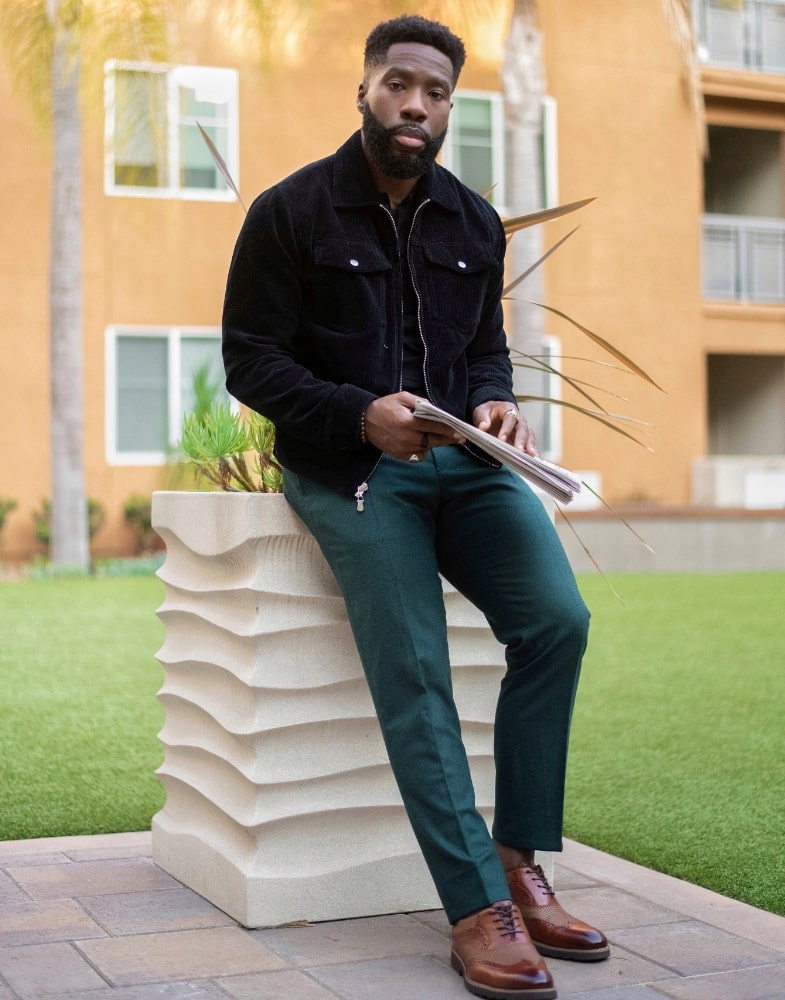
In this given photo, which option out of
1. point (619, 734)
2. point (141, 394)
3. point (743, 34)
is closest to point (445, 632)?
point (619, 734)

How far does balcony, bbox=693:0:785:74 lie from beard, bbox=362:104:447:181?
16.8m

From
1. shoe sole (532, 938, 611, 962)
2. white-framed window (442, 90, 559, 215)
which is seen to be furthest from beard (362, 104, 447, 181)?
white-framed window (442, 90, 559, 215)

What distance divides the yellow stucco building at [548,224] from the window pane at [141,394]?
22mm

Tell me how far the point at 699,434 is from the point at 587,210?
130 inches

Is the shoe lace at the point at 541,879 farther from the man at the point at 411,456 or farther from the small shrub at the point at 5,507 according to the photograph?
the small shrub at the point at 5,507

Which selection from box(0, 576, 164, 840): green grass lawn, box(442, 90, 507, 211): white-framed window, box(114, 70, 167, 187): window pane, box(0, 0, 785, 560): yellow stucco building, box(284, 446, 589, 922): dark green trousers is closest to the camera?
box(284, 446, 589, 922): dark green trousers

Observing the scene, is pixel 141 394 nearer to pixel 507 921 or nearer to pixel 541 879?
pixel 541 879

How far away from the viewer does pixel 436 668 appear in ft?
9.55

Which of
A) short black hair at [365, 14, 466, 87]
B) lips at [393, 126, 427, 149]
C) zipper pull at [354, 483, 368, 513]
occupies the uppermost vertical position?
short black hair at [365, 14, 466, 87]

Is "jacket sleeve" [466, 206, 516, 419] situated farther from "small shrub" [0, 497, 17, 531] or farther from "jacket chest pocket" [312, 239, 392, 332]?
"small shrub" [0, 497, 17, 531]

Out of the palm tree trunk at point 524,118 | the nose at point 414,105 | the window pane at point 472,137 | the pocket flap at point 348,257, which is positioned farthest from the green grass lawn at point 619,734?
the window pane at point 472,137

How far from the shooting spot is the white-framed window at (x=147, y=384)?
50.4ft

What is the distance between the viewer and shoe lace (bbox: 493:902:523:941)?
2.73m

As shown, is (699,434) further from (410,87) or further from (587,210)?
(410,87)
